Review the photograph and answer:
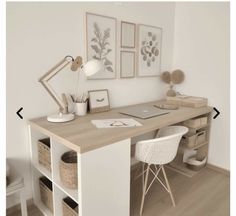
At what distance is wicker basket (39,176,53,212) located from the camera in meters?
1.72

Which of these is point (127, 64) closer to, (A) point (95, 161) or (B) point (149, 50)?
(B) point (149, 50)

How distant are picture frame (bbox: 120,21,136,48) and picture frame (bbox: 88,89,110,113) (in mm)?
556

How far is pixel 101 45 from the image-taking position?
2.05m

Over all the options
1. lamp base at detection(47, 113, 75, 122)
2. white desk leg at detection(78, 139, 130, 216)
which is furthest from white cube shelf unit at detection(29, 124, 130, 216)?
lamp base at detection(47, 113, 75, 122)

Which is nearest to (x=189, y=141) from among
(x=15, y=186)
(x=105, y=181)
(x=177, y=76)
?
(x=177, y=76)

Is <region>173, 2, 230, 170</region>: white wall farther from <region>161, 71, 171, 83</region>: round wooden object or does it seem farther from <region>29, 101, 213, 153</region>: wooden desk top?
<region>29, 101, 213, 153</region>: wooden desk top

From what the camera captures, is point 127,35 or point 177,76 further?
point 177,76

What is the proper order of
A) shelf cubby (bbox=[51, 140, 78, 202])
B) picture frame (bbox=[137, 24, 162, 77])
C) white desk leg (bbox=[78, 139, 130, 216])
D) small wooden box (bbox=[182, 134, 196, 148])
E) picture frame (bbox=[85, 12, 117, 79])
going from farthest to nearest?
picture frame (bbox=[137, 24, 162, 77])
small wooden box (bbox=[182, 134, 196, 148])
picture frame (bbox=[85, 12, 117, 79])
shelf cubby (bbox=[51, 140, 78, 202])
white desk leg (bbox=[78, 139, 130, 216])

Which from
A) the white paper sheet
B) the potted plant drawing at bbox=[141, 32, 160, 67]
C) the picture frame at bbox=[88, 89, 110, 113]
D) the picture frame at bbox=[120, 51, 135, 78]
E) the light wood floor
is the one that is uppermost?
the potted plant drawing at bbox=[141, 32, 160, 67]

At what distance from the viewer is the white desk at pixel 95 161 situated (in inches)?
49.6

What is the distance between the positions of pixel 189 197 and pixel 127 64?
146 centimetres

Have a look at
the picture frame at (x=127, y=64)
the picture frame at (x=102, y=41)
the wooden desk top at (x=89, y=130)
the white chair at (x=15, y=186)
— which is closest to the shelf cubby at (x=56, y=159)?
the wooden desk top at (x=89, y=130)

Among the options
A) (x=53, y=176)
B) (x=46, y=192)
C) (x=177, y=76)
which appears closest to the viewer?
(x=53, y=176)
